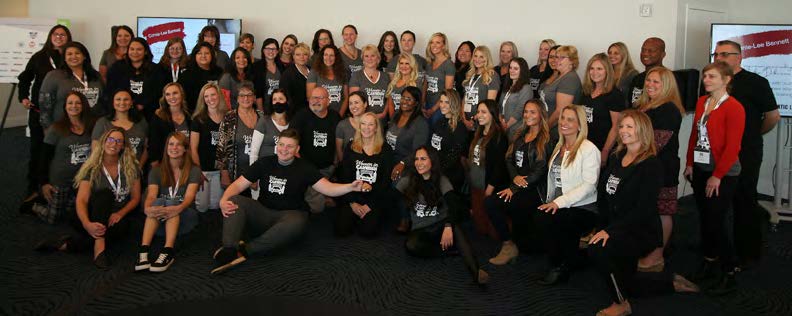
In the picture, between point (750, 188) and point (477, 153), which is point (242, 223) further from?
point (750, 188)

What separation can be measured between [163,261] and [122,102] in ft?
4.99

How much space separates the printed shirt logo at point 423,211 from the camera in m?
4.34

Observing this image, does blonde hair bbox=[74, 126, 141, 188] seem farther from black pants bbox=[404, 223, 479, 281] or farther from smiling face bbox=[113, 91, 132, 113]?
black pants bbox=[404, 223, 479, 281]

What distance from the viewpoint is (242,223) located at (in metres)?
4.09

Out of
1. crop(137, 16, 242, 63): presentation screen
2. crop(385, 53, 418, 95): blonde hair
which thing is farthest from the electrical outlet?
crop(137, 16, 242, 63): presentation screen

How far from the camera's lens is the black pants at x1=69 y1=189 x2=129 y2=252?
4133mm

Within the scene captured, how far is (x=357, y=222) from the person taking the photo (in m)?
4.67

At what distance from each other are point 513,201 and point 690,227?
165 cm

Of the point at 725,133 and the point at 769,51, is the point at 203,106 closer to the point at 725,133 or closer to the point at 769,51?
the point at 725,133

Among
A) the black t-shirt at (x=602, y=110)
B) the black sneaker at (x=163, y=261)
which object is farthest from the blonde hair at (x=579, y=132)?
the black sneaker at (x=163, y=261)

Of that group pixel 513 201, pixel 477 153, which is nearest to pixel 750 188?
pixel 513 201

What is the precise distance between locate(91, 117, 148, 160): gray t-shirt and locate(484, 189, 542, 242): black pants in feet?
8.63

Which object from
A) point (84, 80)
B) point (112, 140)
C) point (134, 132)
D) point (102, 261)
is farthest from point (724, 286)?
point (84, 80)

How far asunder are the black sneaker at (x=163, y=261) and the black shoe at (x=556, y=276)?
221 centimetres
